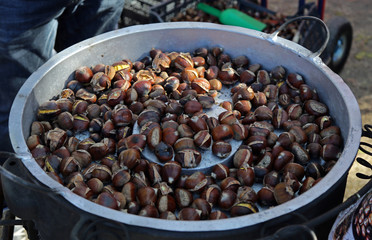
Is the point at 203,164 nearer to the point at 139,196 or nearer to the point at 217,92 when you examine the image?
the point at 139,196

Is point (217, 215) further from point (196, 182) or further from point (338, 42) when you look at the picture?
point (338, 42)

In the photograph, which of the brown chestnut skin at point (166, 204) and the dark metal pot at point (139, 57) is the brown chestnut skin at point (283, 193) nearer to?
the dark metal pot at point (139, 57)

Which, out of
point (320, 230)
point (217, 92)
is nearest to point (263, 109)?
point (217, 92)

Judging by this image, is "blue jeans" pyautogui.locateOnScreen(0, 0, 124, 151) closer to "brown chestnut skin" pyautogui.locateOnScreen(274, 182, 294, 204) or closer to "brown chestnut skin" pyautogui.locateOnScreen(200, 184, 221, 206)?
"brown chestnut skin" pyautogui.locateOnScreen(200, 184, 221, 206)

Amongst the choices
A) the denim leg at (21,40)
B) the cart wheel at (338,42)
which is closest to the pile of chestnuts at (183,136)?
the denim leg at (21,40)

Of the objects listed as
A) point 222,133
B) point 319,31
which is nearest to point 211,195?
point 222,133

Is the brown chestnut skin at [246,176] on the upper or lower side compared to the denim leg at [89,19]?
upper
